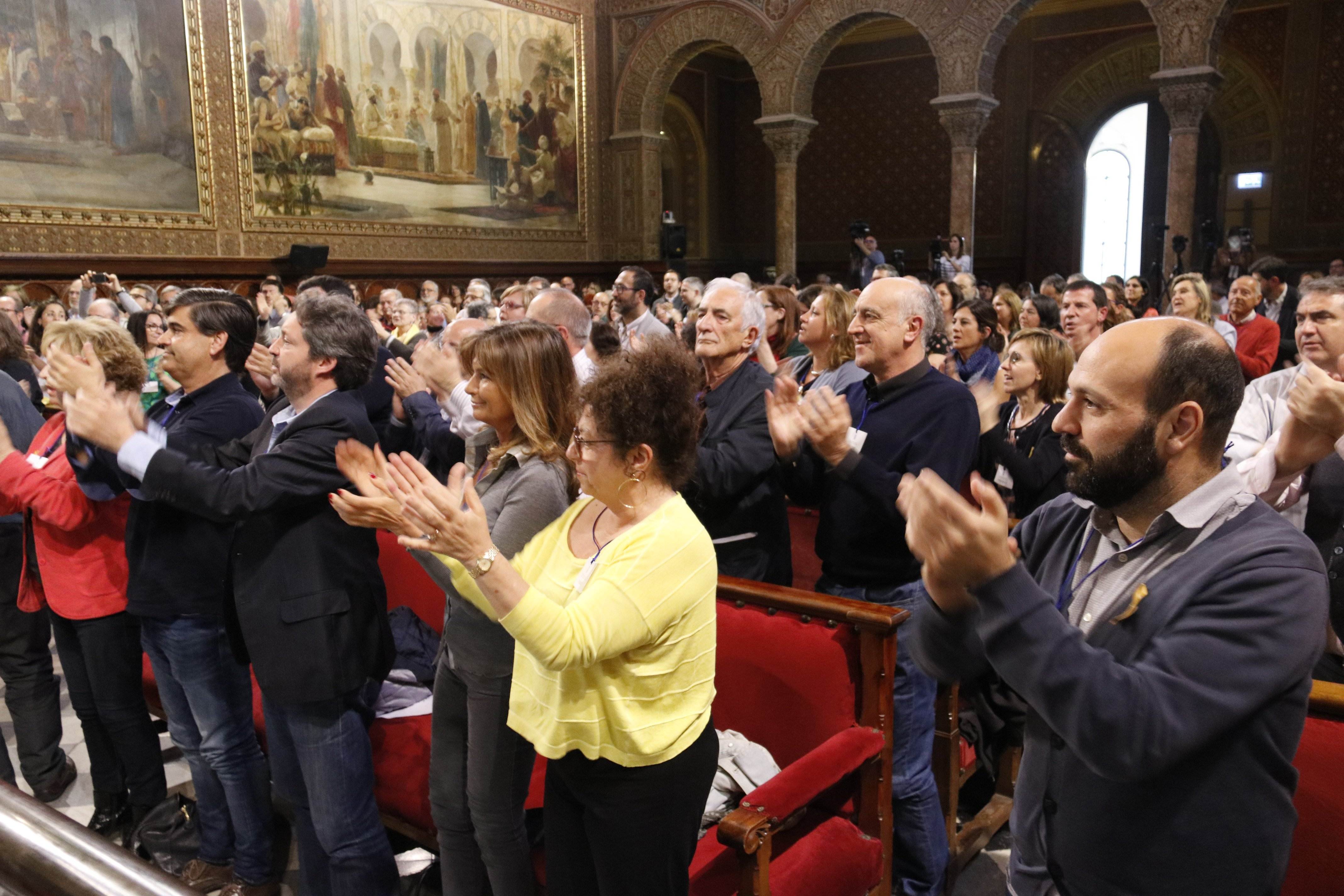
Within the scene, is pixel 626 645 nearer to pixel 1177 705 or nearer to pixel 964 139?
pixel 1177 705

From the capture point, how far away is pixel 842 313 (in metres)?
4.15

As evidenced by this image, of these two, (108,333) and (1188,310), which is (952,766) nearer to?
(108,333)

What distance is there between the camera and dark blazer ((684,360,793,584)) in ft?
9.25

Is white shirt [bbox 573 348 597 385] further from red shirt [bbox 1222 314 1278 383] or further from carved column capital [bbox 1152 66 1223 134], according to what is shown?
carved column capital [bbox 1152 66 1223 134]

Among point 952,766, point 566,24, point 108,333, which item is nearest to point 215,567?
point 108,333

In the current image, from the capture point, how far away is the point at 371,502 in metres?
1.77

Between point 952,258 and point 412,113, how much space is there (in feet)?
23.4

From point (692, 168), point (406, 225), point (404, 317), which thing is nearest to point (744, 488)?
point (404, 317)

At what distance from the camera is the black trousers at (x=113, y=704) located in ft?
10.3

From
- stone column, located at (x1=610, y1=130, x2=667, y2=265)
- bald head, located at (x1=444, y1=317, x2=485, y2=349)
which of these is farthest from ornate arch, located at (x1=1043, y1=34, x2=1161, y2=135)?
bald head, located at (x1=444, y1=317, x2=485, y2=349)

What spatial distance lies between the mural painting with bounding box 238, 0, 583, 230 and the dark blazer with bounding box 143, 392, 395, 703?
10537 mm

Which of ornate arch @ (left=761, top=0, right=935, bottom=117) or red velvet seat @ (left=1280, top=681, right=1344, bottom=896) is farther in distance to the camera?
ornate arch @ (left=761, top=0, right=935, bottom=117)

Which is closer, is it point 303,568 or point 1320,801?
point 1320,801

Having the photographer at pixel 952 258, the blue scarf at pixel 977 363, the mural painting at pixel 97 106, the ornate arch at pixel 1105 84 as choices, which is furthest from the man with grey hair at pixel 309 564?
the ornate arch at pixel 1105 84
